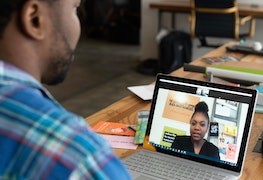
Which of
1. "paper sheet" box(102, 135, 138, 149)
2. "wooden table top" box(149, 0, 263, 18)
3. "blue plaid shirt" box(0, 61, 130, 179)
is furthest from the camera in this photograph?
"wooden table top" box(149, 0, 263, 18)

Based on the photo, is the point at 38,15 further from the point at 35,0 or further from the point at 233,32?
the point at 233,32

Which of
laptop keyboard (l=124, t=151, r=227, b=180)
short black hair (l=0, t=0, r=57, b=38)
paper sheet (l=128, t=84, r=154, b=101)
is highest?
short black hair (l=0, t=0, r=57, b=38)

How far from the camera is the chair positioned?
4.51m

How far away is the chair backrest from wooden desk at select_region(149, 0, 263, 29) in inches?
7.7

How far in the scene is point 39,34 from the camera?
659 millimetres

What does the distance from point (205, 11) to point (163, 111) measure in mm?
3424

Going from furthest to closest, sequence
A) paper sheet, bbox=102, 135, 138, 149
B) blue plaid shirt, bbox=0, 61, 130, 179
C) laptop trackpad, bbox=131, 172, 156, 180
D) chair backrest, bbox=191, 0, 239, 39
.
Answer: chair backrest, bbox=191, 0, 239, 39, paper sheet, bbox=102, 135, 138, 149, laptop trackpad, bbox=131, 172, 156, 180, blue plaid shirt, bbox=0, 61, 130, 179

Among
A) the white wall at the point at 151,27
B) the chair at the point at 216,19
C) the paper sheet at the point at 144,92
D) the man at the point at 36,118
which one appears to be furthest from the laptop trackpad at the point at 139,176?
the white wall at the point at 151,27

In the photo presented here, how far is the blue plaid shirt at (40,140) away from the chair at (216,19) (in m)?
4.09

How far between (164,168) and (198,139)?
0.44ft

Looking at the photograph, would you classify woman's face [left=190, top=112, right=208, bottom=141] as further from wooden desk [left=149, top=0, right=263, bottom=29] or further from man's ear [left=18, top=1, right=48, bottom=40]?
wooden desk [left=149, top=0, right=263, bottom=29]

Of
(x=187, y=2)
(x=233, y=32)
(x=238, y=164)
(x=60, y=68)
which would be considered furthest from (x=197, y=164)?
(x=187, y=2)

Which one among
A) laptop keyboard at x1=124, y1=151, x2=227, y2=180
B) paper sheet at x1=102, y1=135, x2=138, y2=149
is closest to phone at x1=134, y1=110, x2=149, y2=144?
paper sheet at x1=102, y1=135, x2=138, y2=149

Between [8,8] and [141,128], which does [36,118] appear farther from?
[141,128]
